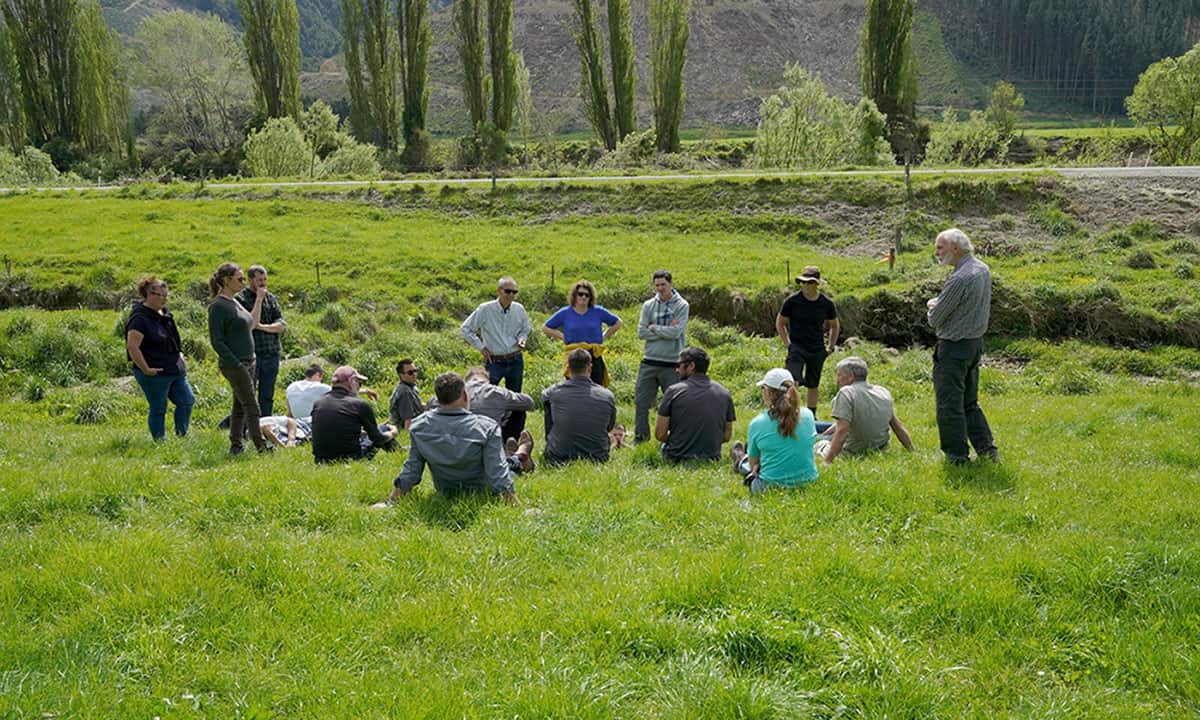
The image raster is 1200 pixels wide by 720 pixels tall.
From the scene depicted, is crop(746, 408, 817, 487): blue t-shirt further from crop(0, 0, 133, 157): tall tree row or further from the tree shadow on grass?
crop(0, 0, 133, 157): tall tree row

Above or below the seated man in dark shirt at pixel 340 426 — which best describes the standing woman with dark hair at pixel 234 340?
above

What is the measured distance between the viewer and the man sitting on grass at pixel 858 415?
8484 millimetres

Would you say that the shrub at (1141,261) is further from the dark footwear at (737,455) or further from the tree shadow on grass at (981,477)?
the dark footwear at (737,455)

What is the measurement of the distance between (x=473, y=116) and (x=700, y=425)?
165ft

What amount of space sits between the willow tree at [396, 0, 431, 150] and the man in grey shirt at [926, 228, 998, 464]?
5165 cm

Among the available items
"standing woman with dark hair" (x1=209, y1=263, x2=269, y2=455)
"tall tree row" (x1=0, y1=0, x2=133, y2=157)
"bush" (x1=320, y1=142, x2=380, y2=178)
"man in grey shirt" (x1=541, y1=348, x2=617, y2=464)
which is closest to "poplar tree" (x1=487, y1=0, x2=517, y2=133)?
"bush" (x1=320, y1=142, x2=380, y2=178)

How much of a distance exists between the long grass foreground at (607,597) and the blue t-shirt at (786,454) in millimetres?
258

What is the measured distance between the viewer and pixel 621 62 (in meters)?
53.0

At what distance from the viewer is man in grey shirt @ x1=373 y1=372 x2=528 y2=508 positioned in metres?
6.85

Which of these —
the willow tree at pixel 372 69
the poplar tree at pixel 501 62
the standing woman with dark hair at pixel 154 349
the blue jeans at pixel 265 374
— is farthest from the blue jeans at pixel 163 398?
the willow tree at pixel 372 69

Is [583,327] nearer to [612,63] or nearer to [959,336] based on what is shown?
[959,336]

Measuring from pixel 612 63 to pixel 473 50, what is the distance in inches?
374

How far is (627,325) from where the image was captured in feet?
64.8

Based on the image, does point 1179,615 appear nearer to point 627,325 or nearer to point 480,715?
point 480,715
